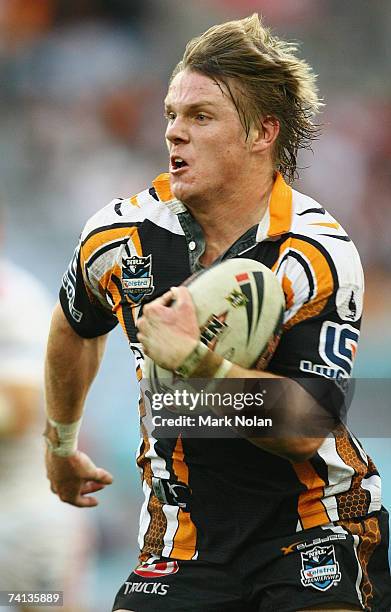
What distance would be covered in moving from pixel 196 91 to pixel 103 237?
480 mm

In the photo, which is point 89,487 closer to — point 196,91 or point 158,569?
point 158,569

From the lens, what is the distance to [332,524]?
265 cm

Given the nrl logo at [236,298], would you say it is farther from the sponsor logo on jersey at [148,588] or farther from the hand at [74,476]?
the hand at [74,476]

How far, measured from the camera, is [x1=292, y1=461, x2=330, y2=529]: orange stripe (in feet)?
8.67

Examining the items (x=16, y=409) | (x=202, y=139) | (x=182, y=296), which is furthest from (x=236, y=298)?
(x=16, y=409)

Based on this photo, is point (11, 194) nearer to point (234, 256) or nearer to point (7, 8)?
point (7, 8)

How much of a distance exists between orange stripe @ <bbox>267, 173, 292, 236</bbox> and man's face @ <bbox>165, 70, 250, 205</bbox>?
12 cm

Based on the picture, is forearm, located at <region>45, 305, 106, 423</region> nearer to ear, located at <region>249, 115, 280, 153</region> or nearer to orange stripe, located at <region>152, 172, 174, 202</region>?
orange stripe, located at <region>152, 172, 174, 202</region>

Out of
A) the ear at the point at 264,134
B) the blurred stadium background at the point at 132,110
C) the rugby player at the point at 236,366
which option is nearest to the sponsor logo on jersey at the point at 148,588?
the rugby player at the point at 236,366

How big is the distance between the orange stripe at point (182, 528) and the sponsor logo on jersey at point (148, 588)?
10cm

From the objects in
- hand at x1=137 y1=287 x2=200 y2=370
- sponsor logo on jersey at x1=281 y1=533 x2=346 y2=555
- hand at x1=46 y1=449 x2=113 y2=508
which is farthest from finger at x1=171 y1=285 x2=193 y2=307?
hand at x1=46 y1=449 x2=113 y2=508

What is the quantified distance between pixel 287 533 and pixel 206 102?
1183 millimetres

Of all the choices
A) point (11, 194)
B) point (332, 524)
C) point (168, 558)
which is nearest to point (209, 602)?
point (168, 558)

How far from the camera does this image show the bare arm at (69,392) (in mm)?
3098
